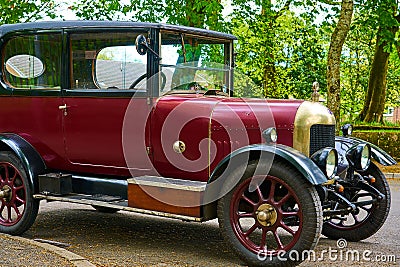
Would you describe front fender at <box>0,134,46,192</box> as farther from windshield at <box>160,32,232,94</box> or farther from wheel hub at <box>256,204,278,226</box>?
wheel hub at <box>256,204,278,226</box>

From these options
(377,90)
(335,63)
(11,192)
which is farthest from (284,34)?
(11,192)

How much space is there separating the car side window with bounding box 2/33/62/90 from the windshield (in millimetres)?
1275

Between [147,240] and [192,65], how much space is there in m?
1.92

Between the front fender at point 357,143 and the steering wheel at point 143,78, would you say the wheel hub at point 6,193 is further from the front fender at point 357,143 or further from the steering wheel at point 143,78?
the front fender at point 357,143

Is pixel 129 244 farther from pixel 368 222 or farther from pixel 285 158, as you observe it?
pixel 368 222

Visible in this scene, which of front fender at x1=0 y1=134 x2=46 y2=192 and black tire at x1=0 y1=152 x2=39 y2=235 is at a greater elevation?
front fender at x1=0 y1=134 x2=46 y2=192

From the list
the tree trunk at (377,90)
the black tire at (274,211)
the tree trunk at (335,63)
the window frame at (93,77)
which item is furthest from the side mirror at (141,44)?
the tree trunk at (377,90)

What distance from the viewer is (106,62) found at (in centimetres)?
739

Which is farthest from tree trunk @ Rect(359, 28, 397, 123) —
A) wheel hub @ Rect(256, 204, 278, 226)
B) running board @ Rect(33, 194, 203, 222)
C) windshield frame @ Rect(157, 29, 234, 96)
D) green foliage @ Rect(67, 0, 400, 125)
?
wheel hub @ Rect(256, 204, 278, 226)

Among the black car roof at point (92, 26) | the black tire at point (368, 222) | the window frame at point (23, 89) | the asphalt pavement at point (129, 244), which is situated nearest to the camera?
the asphalt pavement at point (129, 244)

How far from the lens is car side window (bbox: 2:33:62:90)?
24.9 ft

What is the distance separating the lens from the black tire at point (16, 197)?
739cm

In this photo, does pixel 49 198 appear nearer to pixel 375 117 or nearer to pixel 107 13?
pixel 107 13

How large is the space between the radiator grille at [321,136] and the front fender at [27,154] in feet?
9.75
